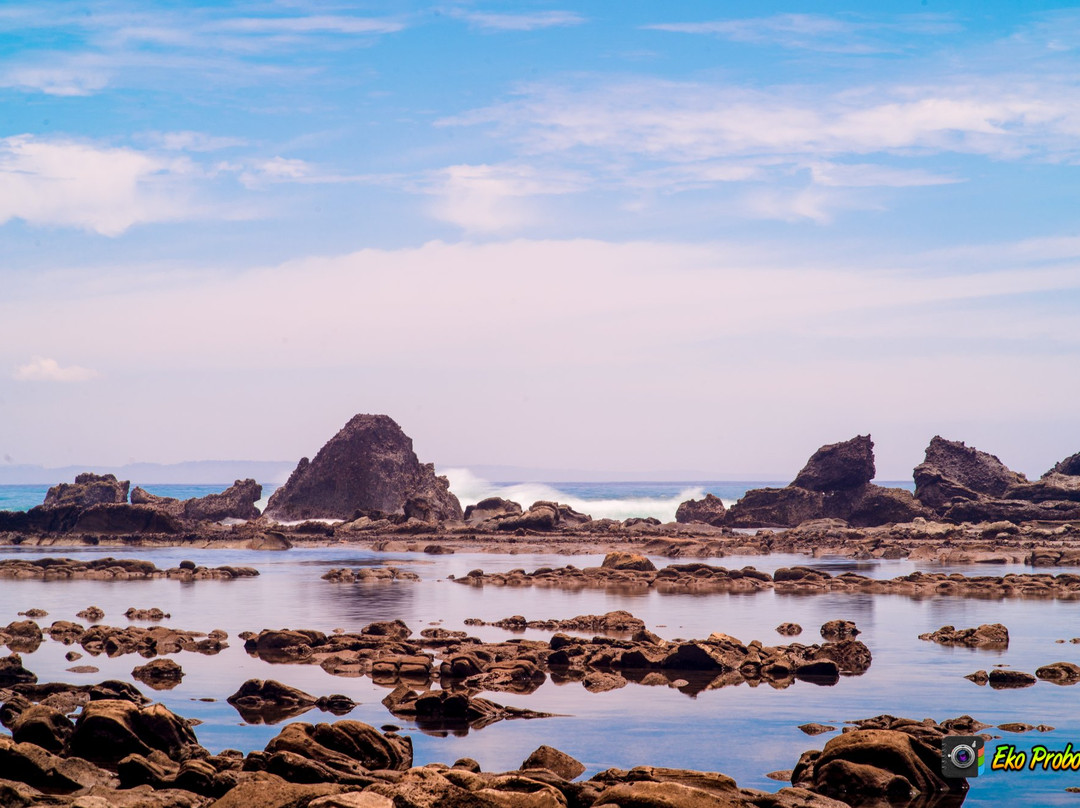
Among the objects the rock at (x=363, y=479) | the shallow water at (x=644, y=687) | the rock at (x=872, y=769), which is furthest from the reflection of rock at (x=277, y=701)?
the rock at (x=363, y=479)

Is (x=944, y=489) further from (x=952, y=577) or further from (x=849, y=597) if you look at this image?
(x=849, y=597)

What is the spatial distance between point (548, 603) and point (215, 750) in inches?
977

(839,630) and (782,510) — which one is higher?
(782,510)

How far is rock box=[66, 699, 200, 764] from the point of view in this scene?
18359 millimetres

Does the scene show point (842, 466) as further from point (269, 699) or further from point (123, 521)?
point (269, 699)

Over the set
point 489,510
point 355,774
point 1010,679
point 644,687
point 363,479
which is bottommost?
point 644,687

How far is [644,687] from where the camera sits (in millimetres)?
26000

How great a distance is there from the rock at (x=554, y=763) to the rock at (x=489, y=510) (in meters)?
77.4

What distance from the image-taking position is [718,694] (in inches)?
981

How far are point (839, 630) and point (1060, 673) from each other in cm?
736

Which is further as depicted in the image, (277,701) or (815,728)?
(277,701)

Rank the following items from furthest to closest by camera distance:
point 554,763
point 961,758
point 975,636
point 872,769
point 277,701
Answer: point 975,636, point 277,701, point 961,758, point 554,763, point 872,769

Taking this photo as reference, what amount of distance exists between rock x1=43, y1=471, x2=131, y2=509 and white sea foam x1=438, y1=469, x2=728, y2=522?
52.3 meters

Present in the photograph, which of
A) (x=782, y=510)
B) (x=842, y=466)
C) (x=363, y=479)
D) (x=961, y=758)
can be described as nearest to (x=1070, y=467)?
(x=842, y=466)
